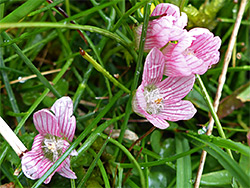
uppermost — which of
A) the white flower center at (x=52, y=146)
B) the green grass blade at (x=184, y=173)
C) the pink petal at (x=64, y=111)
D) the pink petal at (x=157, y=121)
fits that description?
the pink petal at (x=64, y=111)

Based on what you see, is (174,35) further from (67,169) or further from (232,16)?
(232,16)

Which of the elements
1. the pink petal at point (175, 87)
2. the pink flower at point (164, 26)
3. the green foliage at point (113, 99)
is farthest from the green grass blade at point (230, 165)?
the pink flower at point (164, 26)

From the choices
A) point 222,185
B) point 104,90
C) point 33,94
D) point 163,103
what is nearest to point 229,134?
point 222,185

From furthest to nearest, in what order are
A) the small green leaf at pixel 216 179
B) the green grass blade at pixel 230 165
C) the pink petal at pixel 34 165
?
the small green leaf at pixel 216 179, the pink petal at pixel 34 165, the green grass blade at pixel 230 165

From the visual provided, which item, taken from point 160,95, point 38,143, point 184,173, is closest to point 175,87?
point 160,95

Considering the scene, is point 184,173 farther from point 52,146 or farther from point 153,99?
point 52,146

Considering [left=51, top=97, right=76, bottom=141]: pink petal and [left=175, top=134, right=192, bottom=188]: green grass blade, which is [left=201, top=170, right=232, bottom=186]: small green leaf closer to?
[left=175, top=134, right=192, bottom=188]: green grass blade

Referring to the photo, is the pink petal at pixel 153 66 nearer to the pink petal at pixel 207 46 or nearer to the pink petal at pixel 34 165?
the pink petal at pixel 207 46
